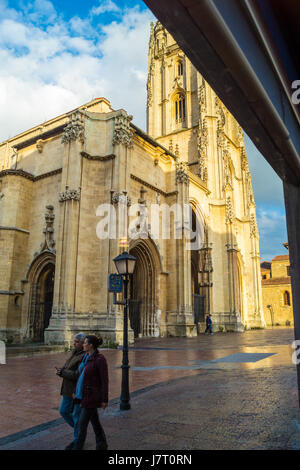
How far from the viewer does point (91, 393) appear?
155 inches

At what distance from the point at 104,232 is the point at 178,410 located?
14052 mm

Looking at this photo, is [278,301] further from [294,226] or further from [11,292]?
[294,226]

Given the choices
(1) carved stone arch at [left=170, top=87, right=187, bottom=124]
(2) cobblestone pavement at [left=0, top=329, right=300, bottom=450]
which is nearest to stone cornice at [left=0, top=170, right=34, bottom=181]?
(2) cobblestone pavement at [left=0, top=329, right=300, bottom=450]

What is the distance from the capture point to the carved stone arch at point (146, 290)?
2347cm

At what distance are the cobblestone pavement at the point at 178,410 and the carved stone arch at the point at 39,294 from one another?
11479 millimetres

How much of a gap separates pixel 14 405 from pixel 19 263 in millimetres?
16334

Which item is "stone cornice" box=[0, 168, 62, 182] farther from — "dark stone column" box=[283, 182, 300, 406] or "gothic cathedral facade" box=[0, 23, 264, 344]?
"dark stone column" box=[283, 182, 300, 406]

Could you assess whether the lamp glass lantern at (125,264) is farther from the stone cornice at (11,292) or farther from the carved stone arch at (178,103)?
the carved stone arch at (178,103)

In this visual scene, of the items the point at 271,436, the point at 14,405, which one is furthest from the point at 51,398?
the point at 271,436

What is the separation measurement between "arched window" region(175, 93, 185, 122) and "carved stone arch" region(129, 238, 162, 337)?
2254 centimetres

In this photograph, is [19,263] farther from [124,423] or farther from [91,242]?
[124,423]

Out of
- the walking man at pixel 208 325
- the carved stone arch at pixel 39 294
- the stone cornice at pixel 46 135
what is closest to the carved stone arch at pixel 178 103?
the stone cornice at pixel 46 135

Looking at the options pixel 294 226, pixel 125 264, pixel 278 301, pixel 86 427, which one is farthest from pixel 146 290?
pixel 278 301

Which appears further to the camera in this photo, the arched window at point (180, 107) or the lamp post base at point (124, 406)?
the arched window at point (180, 107)
